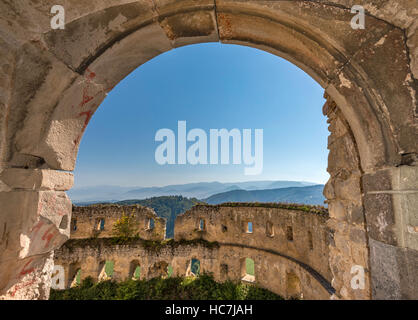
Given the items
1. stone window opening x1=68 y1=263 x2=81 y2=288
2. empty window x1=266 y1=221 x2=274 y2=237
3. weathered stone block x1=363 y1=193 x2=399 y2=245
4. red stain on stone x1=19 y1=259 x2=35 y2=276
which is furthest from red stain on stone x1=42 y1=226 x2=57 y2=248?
stone window opening x1=68 y1=263 x2=81 y2=288

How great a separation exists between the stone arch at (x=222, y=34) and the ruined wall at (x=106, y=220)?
13.2m

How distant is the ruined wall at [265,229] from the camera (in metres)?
10.1

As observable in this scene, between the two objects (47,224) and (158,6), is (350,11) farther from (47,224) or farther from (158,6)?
(47,224)

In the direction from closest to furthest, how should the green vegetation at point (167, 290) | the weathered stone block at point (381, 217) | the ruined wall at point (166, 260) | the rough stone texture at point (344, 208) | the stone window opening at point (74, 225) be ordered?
1. the weathered stone block at point (381, 217)
2. the rough stone texture at point (344, 208)
3. the green vegetation at point (167, 290)
4. the ruined wall at point (166, 260)
5. the stone window opening at point (74, 225)

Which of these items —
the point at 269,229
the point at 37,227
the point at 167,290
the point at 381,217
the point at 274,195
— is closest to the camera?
the point at 381,217

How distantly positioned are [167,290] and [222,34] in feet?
47.6

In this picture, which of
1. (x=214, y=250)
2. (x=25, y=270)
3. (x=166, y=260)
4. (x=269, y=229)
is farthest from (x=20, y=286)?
(x=269, y=229)

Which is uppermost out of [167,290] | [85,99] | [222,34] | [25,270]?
[222,34]

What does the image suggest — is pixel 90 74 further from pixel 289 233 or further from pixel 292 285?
pixel 292 285

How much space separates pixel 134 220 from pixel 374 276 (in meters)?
14.8

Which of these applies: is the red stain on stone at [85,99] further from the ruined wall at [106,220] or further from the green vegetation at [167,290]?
the ruined wall at [106,220]

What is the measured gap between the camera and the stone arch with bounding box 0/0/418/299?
1612mm

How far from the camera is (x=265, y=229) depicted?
13656mm

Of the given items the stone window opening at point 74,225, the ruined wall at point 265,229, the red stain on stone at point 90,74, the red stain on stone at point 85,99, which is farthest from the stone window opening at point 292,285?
the stone window opening at point 74,225
